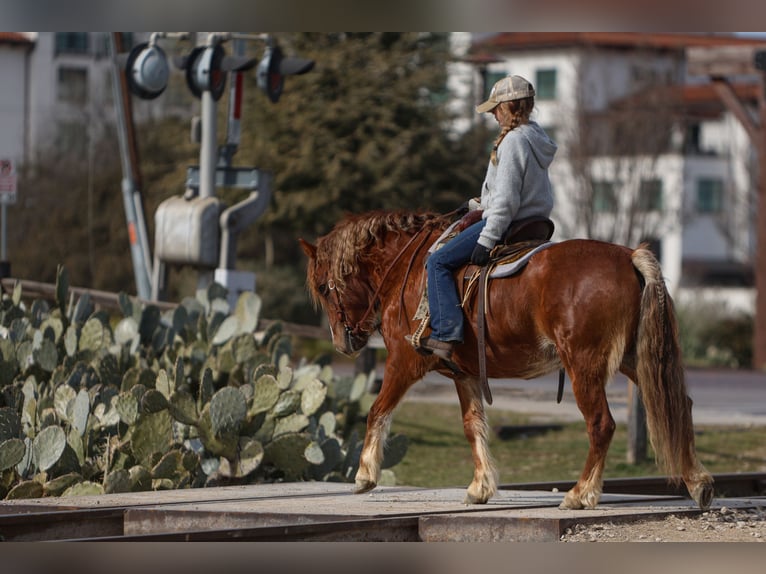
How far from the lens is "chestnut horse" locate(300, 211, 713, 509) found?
24.7 feet

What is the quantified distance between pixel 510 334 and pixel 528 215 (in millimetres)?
689

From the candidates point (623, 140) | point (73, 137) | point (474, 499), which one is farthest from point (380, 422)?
point (623, 140)

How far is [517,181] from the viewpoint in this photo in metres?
7.93

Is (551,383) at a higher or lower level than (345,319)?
lower

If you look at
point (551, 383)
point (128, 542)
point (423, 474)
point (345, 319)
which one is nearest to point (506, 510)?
point (345, 319)

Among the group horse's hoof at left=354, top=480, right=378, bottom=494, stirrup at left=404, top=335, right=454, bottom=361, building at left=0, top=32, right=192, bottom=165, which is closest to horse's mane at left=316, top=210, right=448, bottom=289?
stirrup at left=404, top=335, right=454, bottom=361

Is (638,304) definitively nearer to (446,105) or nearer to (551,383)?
(551,383)

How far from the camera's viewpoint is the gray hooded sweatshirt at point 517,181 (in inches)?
311

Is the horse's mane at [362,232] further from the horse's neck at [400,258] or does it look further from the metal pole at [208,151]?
the metal pole at [208,151]

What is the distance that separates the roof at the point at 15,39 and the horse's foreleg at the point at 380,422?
A: 37921 mm

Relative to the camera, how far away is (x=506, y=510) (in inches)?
309

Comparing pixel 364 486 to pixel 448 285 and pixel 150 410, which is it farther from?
pixel 150 410

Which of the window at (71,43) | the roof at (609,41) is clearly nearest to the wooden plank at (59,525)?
the roof at (609,41)

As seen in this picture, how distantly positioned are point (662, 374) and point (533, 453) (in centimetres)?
790
